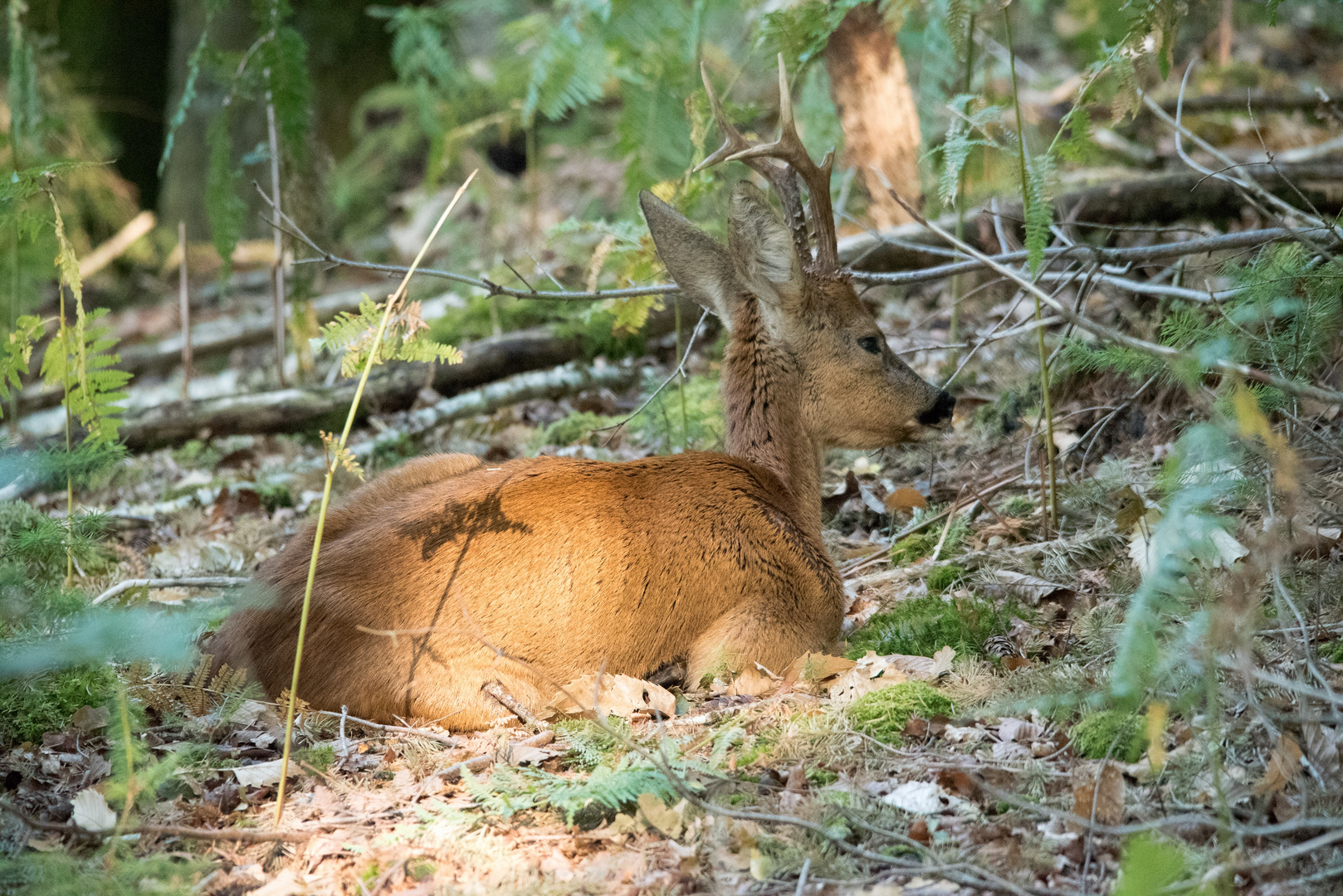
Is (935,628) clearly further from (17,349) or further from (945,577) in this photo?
(17,349)

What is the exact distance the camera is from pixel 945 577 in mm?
4961

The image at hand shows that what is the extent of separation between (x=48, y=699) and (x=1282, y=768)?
14.2ft

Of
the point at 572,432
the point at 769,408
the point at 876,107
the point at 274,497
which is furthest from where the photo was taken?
the point at 876,107

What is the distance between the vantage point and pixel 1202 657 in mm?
2658

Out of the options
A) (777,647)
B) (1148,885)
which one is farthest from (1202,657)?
(777,647)

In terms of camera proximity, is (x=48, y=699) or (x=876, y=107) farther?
(x=876, y=107)

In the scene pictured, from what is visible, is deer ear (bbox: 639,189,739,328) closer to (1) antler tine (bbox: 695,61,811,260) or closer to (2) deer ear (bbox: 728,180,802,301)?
(2) deer ear (bbox: 728,180,802,301)

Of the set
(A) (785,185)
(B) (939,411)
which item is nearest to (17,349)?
(A) (785,185)

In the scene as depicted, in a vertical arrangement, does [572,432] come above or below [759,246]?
below

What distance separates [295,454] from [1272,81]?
9.50 meters

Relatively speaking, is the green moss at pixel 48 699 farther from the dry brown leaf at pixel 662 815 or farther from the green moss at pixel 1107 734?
the green moss at pixel 1107 734

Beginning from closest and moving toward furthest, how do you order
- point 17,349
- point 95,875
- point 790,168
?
point 95,875
point 17,349
point 790,168

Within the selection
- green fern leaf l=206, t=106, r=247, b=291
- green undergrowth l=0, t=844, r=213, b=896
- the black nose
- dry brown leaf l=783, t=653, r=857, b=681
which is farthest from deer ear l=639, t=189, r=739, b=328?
green fern leaf l=206, t=106, r=247, b=291

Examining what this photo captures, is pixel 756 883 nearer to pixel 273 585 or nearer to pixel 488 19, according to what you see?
pixel 273 585
